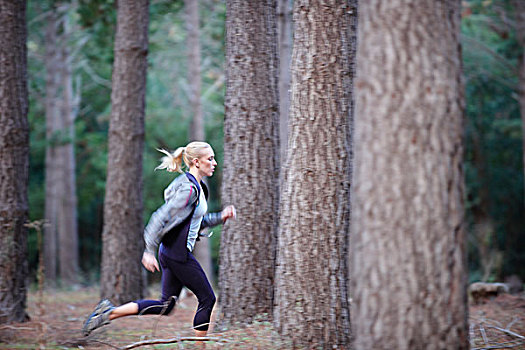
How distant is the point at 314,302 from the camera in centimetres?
496

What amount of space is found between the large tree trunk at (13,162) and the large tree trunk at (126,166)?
6.23 feet

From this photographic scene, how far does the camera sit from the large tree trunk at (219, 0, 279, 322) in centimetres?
611

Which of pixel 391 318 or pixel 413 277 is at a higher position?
pixel 413 277

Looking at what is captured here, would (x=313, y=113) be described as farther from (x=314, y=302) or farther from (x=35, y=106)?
(x=35, y=106)

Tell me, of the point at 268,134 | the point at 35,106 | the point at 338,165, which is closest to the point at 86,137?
the point at 35,106

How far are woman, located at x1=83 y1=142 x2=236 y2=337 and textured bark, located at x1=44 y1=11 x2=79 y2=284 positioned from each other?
13.9 m

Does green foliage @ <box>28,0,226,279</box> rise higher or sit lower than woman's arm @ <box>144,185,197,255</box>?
higher

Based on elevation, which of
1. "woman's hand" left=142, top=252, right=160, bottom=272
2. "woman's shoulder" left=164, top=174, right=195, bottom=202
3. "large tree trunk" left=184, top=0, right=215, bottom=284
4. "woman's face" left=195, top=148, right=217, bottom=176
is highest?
"large tree trunk" left=184, top=0, right=215, bottom=284

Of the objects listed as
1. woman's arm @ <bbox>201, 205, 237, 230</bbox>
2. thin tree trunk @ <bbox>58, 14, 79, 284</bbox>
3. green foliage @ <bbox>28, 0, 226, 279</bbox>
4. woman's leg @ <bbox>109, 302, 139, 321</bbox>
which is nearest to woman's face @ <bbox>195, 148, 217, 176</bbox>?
woman's arm @ <bbox>201, 205, 237, 230</bbox>

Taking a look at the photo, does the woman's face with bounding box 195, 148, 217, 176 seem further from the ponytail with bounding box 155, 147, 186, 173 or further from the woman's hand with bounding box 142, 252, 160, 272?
the woman's hand with bounding box 142, 252, 160, 272

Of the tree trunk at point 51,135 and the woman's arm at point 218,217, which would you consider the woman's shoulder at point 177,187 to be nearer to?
the woman's arm at point 218,217

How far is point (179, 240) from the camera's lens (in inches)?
209

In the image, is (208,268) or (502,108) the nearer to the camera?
(208,268)

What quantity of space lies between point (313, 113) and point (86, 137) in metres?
17.5
